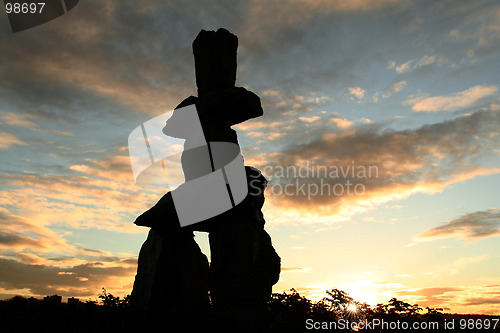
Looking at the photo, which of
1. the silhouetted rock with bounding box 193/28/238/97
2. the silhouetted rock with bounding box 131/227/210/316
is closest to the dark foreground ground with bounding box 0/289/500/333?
the silhouetted rock with bounding box 131/227/210/316

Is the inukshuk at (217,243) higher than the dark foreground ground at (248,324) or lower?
higher

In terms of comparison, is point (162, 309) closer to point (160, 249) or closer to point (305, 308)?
point (160, 249)

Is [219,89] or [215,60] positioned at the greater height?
[215,60]

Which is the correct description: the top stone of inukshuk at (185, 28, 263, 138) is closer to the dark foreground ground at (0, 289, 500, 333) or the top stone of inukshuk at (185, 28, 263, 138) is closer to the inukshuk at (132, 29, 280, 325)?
the inukshuk at (132, 29, 280, 325)

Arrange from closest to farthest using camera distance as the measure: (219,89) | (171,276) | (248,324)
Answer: (248,324) → (171,276) → (219,89)

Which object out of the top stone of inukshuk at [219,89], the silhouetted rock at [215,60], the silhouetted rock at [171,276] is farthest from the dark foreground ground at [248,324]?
the silhouetted rock at [215,60]

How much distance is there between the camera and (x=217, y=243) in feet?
42.5

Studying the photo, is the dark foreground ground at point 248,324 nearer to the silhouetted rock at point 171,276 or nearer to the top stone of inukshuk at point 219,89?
the silhouetted rock at point 171,276

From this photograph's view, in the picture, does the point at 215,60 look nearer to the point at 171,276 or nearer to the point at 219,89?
the point at 219,89

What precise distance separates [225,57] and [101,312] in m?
8.54

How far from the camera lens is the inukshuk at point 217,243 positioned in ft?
40.4

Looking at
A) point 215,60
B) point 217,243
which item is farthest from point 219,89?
point 217,243

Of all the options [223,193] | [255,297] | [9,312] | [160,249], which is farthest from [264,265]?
[9,312]

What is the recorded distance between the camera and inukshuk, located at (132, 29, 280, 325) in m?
12.3
